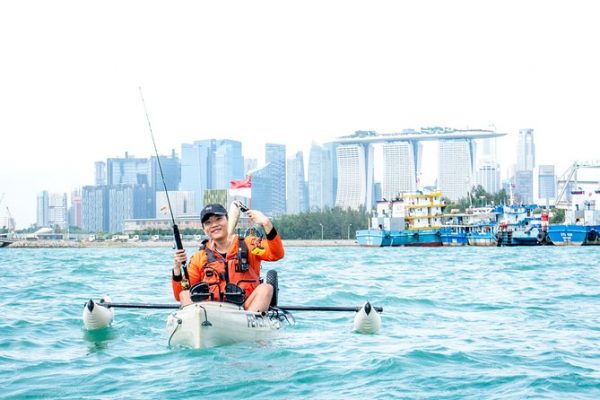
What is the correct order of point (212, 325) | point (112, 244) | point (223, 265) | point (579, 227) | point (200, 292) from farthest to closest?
point (112, 244)
point (579, 227)
point (223, 265)
point (200, 292)
point (212, 325)

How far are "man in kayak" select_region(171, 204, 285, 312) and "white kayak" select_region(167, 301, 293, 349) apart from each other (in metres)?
0.22

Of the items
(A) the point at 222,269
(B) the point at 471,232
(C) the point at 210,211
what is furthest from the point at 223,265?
(B) the point at 471,232

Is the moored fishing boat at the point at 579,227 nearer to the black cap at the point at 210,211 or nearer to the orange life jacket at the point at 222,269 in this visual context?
the orange life jacket at the point at 222,269

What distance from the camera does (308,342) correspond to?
41.5 ft

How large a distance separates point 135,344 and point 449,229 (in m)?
85.5

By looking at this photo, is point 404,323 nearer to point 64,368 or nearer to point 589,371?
point 589,371

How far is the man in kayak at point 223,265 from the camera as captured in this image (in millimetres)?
11273

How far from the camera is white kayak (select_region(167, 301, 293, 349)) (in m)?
10.9

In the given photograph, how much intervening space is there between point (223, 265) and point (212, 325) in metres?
0.87

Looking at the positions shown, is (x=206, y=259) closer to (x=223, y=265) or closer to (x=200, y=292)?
(x=223, y=265)

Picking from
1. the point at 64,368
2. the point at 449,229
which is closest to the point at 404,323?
the point at 64,368

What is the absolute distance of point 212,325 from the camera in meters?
11.0

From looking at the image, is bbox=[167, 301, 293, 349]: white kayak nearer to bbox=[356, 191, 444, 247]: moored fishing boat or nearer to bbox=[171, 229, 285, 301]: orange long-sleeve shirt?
bbox=[171, 229, 285, 301]: orange long-sleeve shirt

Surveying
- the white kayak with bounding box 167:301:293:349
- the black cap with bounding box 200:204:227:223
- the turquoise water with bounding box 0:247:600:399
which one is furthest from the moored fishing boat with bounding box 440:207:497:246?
the black cap with bounding box 200:204:227:223
